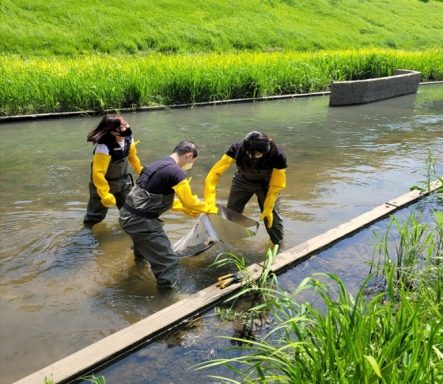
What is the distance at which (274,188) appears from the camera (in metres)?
4.14

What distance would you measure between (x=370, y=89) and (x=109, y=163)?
11895 millimetres

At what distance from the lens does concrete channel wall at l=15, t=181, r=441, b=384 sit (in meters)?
2.49

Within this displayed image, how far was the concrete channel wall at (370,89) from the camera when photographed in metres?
13.4

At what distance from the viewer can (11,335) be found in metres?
3.23

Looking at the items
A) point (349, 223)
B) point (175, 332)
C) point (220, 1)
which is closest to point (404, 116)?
point (349, 223)

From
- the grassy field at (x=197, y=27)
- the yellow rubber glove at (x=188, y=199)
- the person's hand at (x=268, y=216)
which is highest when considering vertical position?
the grassy field at (x=197, y=27)

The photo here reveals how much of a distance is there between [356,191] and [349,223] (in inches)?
69.6

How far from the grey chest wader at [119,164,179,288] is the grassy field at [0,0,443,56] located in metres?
18.1

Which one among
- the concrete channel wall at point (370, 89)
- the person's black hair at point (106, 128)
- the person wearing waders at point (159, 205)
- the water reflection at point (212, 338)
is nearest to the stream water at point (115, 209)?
the water reflection at point (212, 338)

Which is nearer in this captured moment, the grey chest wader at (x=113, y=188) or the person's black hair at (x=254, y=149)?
the person's black hair at (x=254, y=149)

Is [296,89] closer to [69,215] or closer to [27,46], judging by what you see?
[69,215]

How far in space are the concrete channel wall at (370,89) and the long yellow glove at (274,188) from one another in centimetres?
1004

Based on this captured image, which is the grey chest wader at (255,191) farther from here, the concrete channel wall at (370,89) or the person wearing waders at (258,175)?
the concrete channel wall at (370,89)

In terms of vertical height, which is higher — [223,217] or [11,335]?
[223,217]
